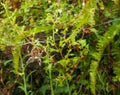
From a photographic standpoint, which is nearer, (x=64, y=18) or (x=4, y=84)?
(x=64, y=18)

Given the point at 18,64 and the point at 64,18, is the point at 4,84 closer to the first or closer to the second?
→ the point at 18,64

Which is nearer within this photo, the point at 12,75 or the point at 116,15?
the point at 116,15

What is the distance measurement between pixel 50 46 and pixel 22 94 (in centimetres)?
44

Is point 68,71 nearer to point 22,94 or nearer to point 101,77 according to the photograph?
point 101,77

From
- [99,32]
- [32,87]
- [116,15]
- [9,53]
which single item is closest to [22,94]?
[32,87]

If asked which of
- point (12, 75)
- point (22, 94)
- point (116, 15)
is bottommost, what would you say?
point (22, 94)

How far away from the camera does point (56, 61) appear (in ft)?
6.85

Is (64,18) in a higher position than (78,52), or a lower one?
higher

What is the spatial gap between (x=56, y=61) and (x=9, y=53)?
1.20 feet

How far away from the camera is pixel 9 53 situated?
2.23 m

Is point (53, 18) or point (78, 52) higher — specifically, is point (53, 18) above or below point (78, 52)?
above

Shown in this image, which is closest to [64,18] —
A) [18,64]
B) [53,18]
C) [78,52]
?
[53,18]

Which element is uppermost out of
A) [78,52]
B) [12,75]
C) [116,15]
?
[116,15]

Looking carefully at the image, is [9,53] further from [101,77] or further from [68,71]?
[101,77]
